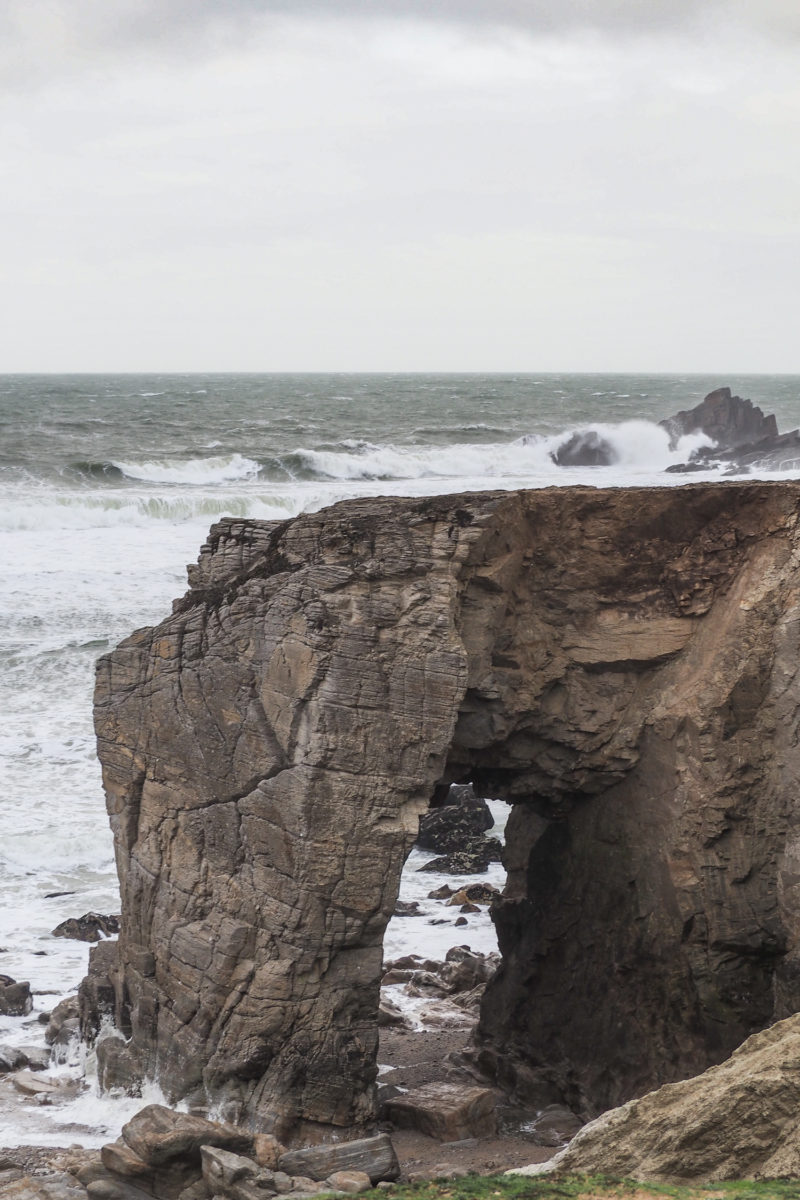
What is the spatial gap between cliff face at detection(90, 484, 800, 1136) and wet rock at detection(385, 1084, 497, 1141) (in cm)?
58

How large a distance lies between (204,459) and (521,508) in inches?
1818

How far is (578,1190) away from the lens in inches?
322

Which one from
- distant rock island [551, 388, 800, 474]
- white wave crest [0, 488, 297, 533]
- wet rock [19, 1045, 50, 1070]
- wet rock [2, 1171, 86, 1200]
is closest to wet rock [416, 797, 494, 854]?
wet rock [19, 1045, 50, 1070]

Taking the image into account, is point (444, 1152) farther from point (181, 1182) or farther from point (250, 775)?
point (250, 775)

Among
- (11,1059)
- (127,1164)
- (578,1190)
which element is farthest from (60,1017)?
(578,1190)

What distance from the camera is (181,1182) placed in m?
10.1

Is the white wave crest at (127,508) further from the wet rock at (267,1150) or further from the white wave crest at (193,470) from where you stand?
the wet rock at (267,1150)

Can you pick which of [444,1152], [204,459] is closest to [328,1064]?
[444,1152]

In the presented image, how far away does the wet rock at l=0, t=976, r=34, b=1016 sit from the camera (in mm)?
14250

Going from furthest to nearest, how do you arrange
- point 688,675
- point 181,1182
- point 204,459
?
point 204,459 → point 688,675 → point 181,1182

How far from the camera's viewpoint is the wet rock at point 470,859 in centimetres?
1930

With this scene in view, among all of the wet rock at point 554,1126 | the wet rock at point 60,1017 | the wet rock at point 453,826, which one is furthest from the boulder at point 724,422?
the wet rock at point 554,1126

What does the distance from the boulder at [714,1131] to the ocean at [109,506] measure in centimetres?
501

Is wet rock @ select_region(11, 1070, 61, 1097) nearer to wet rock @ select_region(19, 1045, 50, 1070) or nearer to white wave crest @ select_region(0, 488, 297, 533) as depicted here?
wet rock @ select_region(19, 1045, 50, 1070)
